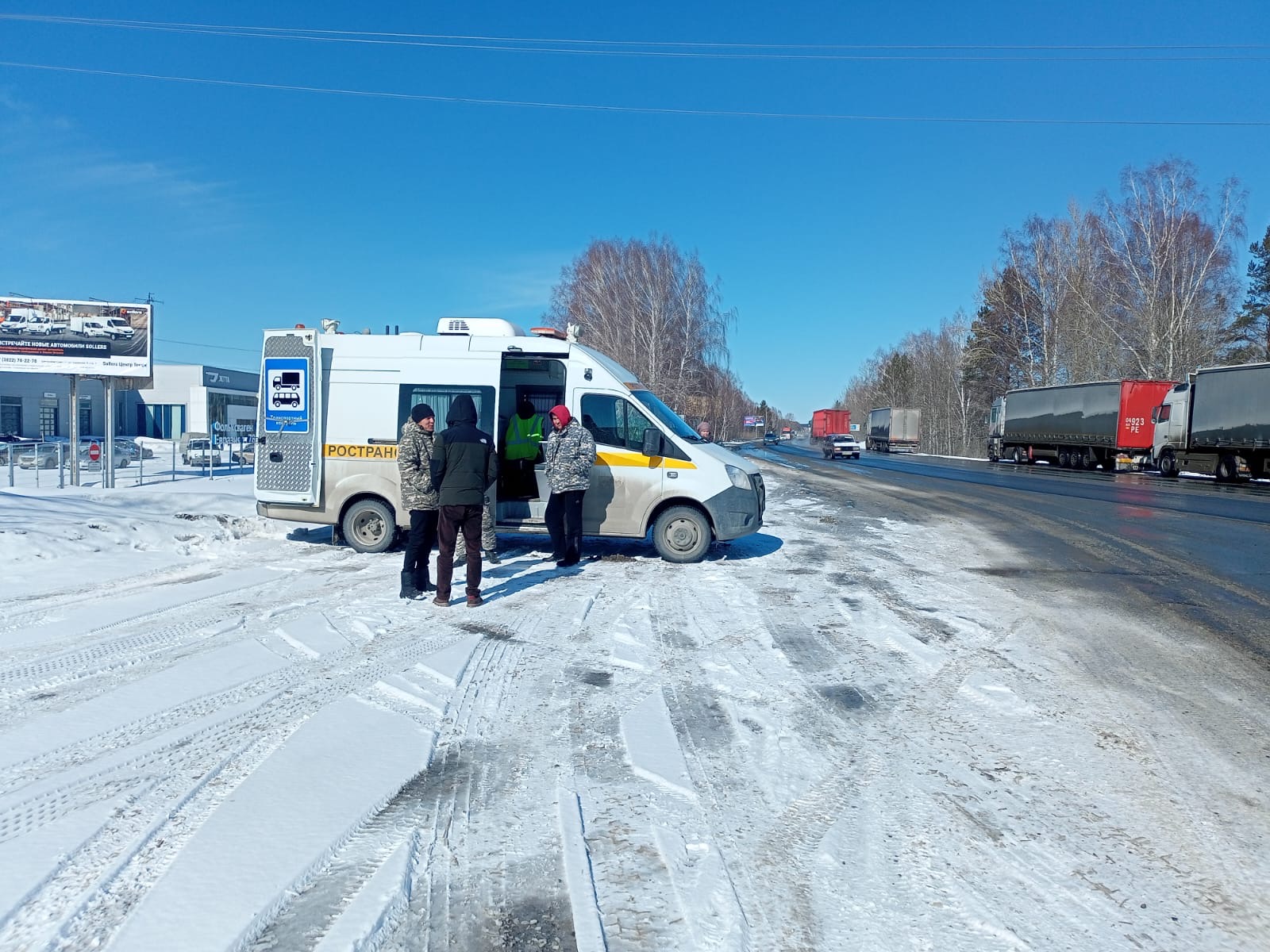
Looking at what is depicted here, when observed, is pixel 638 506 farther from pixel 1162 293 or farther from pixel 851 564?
pixel 1162 293

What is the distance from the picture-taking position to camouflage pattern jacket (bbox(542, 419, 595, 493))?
8.89 meters

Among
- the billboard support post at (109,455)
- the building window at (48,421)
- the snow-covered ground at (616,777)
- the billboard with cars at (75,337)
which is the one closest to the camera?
the snow-covered ground at (616,777)

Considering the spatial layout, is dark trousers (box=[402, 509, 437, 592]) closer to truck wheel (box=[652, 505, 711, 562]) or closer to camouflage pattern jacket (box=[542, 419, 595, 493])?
camouflage pattern jacket (box=[542, 419, 595, 493])

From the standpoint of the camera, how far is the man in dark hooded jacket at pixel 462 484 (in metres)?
7.01

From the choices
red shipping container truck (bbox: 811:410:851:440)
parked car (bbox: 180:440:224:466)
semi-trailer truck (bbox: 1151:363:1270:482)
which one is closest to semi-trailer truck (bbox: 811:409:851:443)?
red shipping container truck (bbox: 811:410:851:440)

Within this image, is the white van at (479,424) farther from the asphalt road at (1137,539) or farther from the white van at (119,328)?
the white van at (119,328)

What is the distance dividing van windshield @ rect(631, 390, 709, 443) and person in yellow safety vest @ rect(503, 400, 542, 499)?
4.55 ft

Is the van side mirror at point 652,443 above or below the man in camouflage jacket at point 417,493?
above

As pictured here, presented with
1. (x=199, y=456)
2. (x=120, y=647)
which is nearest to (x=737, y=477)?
(x=120, y=647)

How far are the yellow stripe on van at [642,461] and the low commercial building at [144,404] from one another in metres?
49.0

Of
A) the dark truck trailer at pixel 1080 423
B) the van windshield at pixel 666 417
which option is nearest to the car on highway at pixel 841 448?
the dark truck trailer at pixel 1080 423

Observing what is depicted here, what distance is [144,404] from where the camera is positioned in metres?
67.2

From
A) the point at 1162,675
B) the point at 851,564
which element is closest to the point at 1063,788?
the point at 1162,675

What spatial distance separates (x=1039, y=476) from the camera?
29578 millimetres
